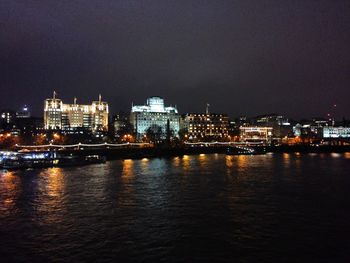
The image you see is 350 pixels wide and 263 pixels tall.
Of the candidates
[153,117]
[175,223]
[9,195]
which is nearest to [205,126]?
[153,117]

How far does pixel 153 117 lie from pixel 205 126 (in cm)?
2433

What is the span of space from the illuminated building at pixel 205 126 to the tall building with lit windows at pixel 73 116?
38.7 meters

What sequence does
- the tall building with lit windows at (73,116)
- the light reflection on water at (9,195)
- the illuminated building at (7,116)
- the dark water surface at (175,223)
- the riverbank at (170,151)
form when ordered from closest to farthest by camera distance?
1. the dark water surface at (175,223)
2. the light reflection on water at (9,195)
3. the riverbank at (170,151)
4. the tall building with lit windows at (73,116)
5. the illuminated building at (7,116)

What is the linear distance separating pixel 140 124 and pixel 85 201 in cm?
14220

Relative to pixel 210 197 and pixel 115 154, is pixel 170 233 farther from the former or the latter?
pixel 115 154

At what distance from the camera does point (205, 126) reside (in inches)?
6924

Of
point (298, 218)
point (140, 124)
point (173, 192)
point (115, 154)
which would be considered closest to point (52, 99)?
point (140, 124)

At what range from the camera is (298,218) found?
72.0ft

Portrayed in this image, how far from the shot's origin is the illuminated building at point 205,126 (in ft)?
568

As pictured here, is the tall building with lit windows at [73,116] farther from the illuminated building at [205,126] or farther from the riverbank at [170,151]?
the riverbank at [170,151]

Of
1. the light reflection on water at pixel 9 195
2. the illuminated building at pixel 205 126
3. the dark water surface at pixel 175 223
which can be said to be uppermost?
the illuminated building at pixel 205 126

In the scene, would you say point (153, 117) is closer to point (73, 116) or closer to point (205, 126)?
point (205, 126)

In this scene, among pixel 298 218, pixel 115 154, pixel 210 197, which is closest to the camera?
pixel 298 218

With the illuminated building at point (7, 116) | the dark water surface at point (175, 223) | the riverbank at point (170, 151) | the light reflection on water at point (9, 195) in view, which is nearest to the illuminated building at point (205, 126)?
the riverbank at point (170, 151)
